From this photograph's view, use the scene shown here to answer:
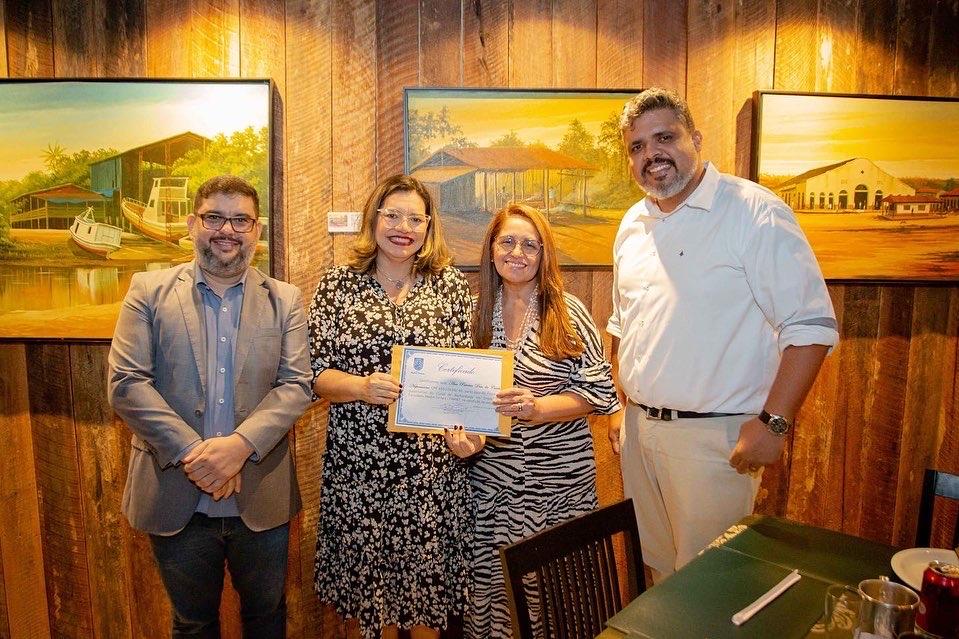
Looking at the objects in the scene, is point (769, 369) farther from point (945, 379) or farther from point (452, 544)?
point (945, 379)

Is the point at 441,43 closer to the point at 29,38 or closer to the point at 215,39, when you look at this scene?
the point at 215,39

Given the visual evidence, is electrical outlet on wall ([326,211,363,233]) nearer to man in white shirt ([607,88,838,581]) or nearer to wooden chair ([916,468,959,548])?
man in white shirt ([607,88,838,581])

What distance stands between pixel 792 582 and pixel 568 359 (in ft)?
3.25

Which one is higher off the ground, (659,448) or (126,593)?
(659,448)

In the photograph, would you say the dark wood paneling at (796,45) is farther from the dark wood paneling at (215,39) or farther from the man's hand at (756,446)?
the dark wood paneling at (215,39)

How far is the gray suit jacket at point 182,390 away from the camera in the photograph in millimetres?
1701

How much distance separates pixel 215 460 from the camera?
169cm

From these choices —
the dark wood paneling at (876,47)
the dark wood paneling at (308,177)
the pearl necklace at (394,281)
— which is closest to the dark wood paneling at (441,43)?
the dark wood paneling at (308,177)

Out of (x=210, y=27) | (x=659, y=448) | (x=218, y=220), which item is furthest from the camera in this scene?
(x=210, y=27)

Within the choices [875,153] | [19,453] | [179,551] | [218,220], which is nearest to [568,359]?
[218,220]

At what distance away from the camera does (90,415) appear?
2.46 meters

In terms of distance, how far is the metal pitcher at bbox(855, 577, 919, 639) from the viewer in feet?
3.21

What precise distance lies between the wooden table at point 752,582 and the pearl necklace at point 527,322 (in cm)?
90

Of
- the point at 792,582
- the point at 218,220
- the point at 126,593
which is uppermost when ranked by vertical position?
the point at 218,220
